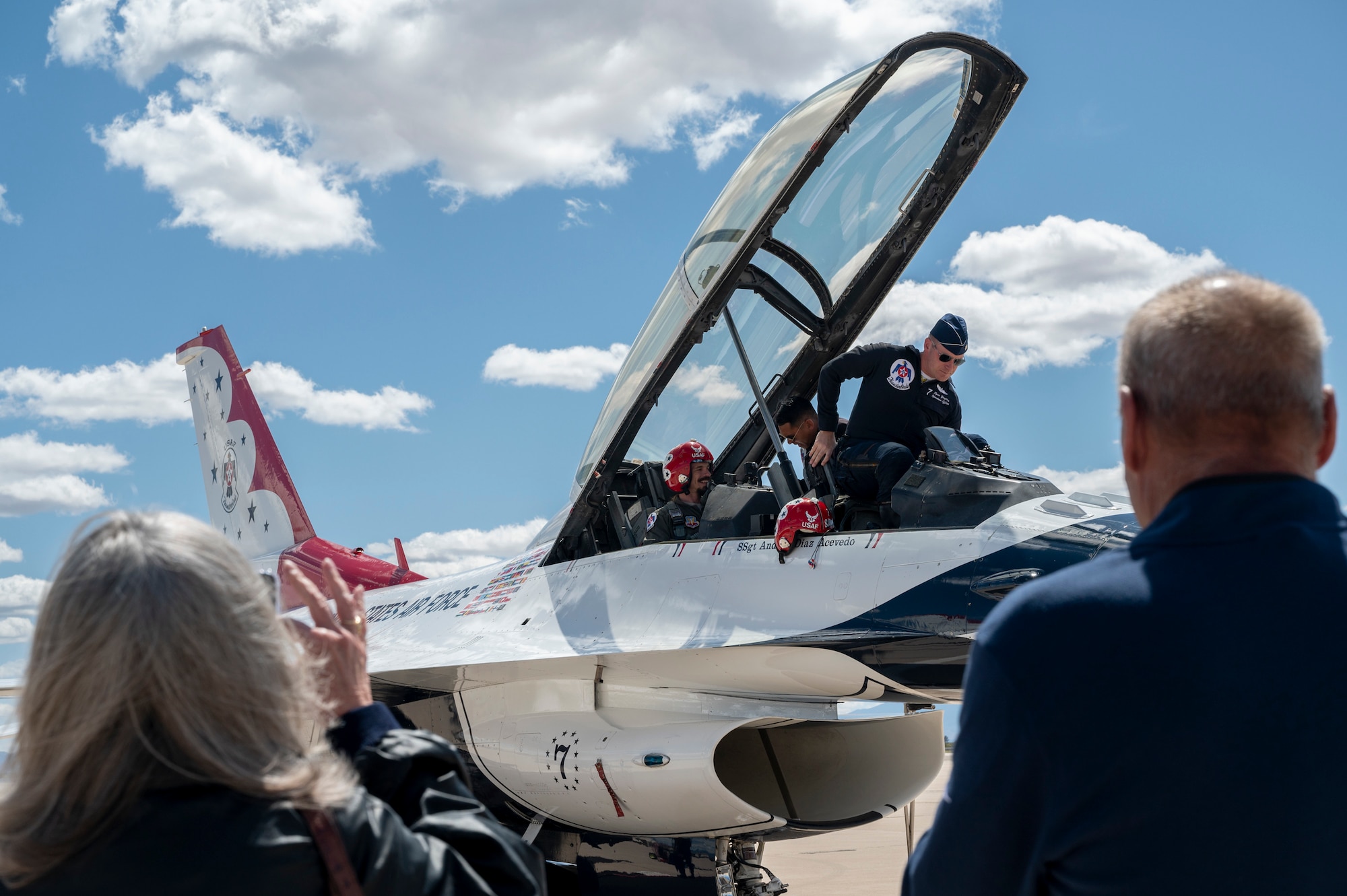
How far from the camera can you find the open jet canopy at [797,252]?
609cm

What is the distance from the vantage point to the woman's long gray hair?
1197 mm

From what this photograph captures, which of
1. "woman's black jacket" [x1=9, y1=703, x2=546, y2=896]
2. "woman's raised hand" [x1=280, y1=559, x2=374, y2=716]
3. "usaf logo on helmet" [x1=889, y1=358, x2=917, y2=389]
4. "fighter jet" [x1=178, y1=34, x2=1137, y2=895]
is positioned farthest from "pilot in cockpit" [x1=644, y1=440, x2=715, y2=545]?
"woman's black jacket" [x1=9, y1=703, x2=546, y2=896]

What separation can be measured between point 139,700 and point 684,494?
18.2 feet

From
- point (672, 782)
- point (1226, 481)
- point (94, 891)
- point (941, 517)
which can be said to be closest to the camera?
point (94, 891)

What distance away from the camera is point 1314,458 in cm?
136

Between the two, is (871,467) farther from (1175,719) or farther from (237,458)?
(237,458)

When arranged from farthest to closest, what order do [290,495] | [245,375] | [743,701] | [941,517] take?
[245,375] < [290,495] < [743,701] < [941,517]

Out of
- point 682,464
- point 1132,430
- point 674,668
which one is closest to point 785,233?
point 682,464

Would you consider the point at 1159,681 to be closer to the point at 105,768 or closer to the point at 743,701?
the point at 105,768

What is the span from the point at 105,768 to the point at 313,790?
0.81ft

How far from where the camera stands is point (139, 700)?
48.3 inches

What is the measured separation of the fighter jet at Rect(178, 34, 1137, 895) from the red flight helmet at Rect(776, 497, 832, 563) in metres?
0.06

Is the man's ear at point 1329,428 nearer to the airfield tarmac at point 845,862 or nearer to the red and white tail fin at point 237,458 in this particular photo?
the airfield tarmac at point 845,862

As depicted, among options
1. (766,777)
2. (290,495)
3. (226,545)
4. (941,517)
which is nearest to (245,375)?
(290,495)
